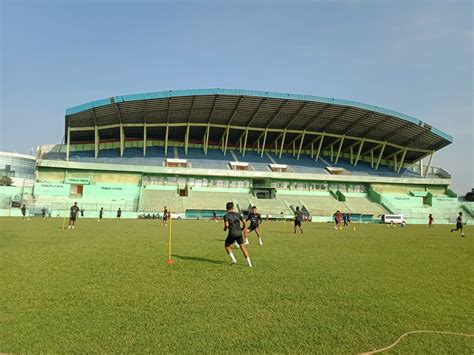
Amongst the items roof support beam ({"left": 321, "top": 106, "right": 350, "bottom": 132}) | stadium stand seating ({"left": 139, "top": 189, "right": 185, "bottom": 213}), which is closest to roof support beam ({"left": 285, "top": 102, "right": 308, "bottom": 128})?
roof support beam ({"left": 321, "top": 106, "right": 350, "bottom": 132})

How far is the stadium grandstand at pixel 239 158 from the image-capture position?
57.2 meters

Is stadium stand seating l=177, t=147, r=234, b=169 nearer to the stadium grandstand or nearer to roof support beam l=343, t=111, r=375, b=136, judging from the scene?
the stadium grandstand

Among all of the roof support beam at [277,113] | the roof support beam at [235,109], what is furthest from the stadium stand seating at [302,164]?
the roof support beam at [235,109]

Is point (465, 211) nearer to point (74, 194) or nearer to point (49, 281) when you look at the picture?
point (74, 194)

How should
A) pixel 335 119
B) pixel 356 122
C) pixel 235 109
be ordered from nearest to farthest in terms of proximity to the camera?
1. pixel 235 109
2. pixel 335 119
3. pixel 356 122

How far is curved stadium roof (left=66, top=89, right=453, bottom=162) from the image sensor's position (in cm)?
5709

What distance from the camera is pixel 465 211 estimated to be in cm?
6762

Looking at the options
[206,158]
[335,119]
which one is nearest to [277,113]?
[335,119]

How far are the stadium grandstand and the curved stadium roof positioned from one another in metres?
0.18

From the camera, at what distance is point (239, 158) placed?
71875 millimetres

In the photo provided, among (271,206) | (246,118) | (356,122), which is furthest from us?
(356,122)

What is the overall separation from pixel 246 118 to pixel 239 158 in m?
9.69

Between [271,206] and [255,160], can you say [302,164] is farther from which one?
[271,206]

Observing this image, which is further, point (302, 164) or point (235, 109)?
point (302, 164)
